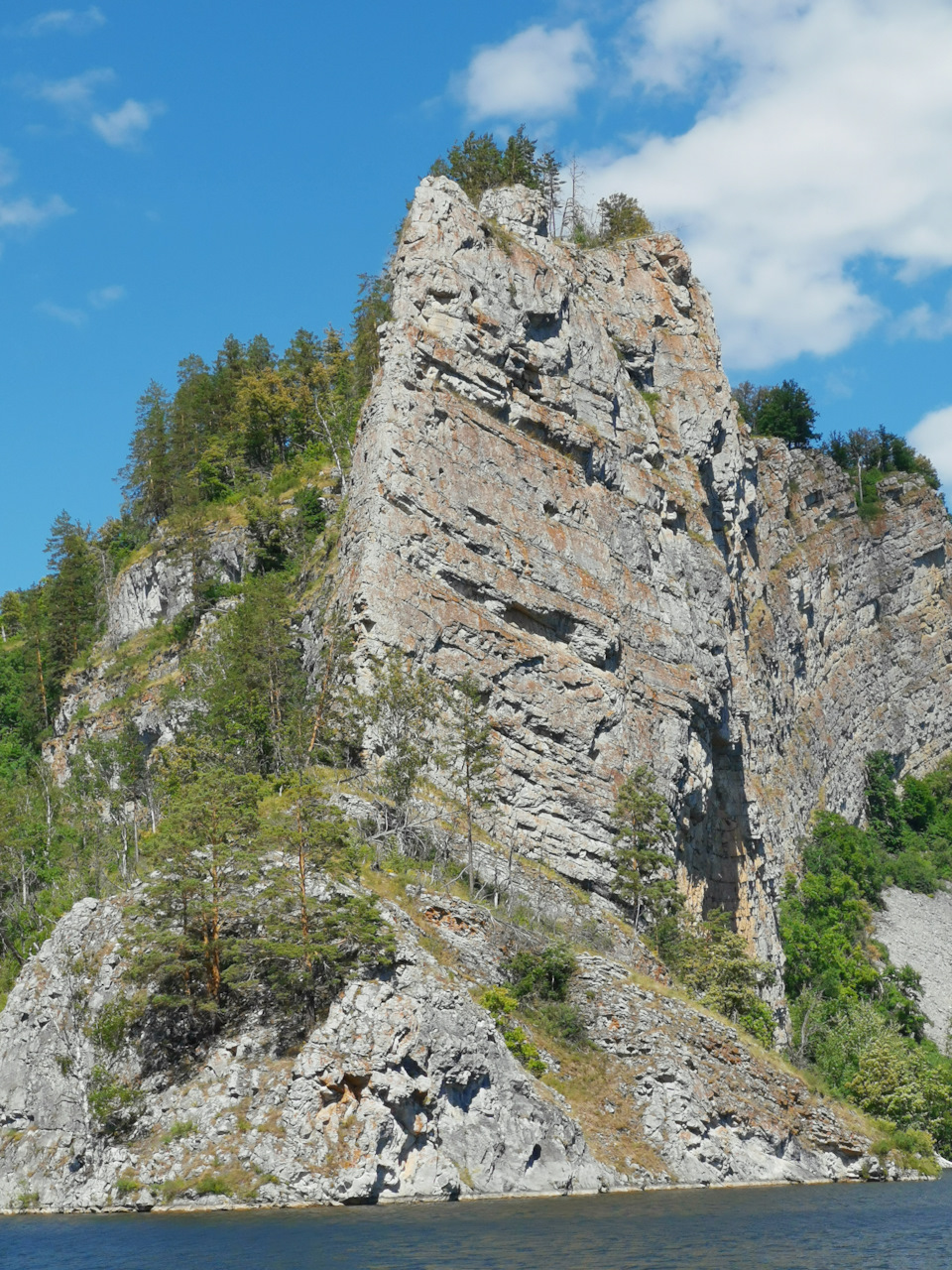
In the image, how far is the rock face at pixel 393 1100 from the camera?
4081cm

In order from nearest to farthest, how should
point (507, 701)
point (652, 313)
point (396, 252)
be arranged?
1. point (507, 701)
2. point (396, 252)
3. point (652, 313)

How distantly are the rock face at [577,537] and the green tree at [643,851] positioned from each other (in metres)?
1.02

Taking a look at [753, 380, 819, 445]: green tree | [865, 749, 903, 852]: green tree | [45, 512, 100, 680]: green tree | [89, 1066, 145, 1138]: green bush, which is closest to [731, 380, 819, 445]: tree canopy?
[753, 380, 819, 445]: green tree

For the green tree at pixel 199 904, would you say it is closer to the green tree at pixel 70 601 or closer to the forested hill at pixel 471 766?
the forested hill at pixel 471 766

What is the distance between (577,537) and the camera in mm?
67312

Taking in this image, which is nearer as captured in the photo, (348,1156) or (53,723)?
(348,1156)

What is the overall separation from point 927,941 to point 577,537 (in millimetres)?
43137

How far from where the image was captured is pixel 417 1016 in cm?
4341

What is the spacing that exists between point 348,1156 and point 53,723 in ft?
186

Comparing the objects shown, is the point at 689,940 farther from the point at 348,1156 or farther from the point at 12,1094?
the point at 12,1094

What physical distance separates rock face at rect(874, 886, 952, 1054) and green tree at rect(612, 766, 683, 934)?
98.7ft

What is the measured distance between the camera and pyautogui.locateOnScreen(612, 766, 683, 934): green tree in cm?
6041

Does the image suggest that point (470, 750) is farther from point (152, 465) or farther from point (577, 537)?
point (152, 465)

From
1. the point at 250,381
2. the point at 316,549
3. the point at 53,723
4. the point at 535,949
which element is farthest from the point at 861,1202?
the point at 250,381
